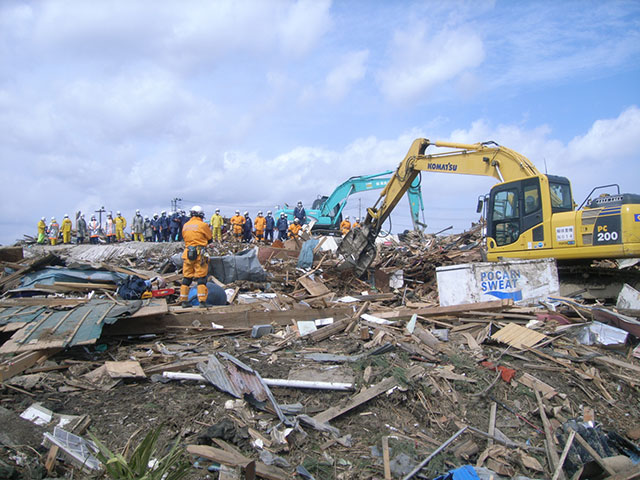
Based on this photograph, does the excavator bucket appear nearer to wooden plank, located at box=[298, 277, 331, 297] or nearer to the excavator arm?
the excavator arm

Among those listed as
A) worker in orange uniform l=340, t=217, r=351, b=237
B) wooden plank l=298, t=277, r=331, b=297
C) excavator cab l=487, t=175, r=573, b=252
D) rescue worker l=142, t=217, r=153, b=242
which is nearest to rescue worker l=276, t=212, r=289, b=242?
worker in orange uniform l=340, t=217, r=351, b=237

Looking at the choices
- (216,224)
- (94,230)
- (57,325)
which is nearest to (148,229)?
(94,230)

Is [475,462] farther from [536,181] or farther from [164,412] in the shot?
[536,181]

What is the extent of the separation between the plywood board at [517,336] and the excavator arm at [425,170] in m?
3.46

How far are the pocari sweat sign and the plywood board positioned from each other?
5.09ft

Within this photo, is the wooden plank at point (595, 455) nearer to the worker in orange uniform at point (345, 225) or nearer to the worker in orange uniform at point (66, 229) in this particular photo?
the worker in orange uniform at point (345, 225)

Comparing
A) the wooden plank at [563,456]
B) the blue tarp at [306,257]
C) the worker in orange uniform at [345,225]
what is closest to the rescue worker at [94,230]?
the worker in orange uniform at [345,225]

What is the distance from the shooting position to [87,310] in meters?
5.85

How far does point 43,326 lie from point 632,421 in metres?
6.97

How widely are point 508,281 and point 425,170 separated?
3.45 metres

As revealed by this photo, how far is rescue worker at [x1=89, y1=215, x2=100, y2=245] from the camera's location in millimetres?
22438

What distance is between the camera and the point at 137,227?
22656 millimetres

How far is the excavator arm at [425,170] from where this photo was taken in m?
8.56

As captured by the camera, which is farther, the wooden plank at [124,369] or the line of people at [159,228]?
the line of people at [159,228]
